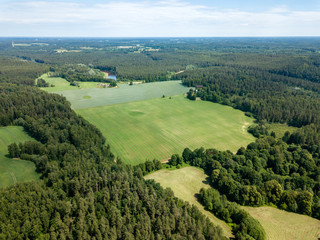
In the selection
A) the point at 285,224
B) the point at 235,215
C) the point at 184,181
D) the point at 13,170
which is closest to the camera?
the point at 285,224

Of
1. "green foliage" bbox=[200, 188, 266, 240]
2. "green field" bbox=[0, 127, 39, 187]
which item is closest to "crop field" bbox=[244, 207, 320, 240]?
"green foliage" bbox=[200, 188, 266, 240]

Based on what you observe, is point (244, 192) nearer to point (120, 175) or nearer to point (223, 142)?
point (120, 175)

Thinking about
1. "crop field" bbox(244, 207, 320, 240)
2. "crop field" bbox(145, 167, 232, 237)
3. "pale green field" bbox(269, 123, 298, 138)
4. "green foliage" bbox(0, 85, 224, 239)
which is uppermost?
"green foliage" bbox(0, 85, 224, 239)

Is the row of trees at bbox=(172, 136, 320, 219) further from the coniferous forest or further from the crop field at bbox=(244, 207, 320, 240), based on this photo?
the crop field at bbox=(244, 207, 320, 240)

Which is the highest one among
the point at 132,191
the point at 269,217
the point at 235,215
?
the point at 132,191

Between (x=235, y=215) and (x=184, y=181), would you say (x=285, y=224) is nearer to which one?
(x=235, y=215)

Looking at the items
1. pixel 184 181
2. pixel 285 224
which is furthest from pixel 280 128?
pixel 184 181

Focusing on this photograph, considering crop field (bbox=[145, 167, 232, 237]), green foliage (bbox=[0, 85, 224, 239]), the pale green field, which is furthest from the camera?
the pale green field
